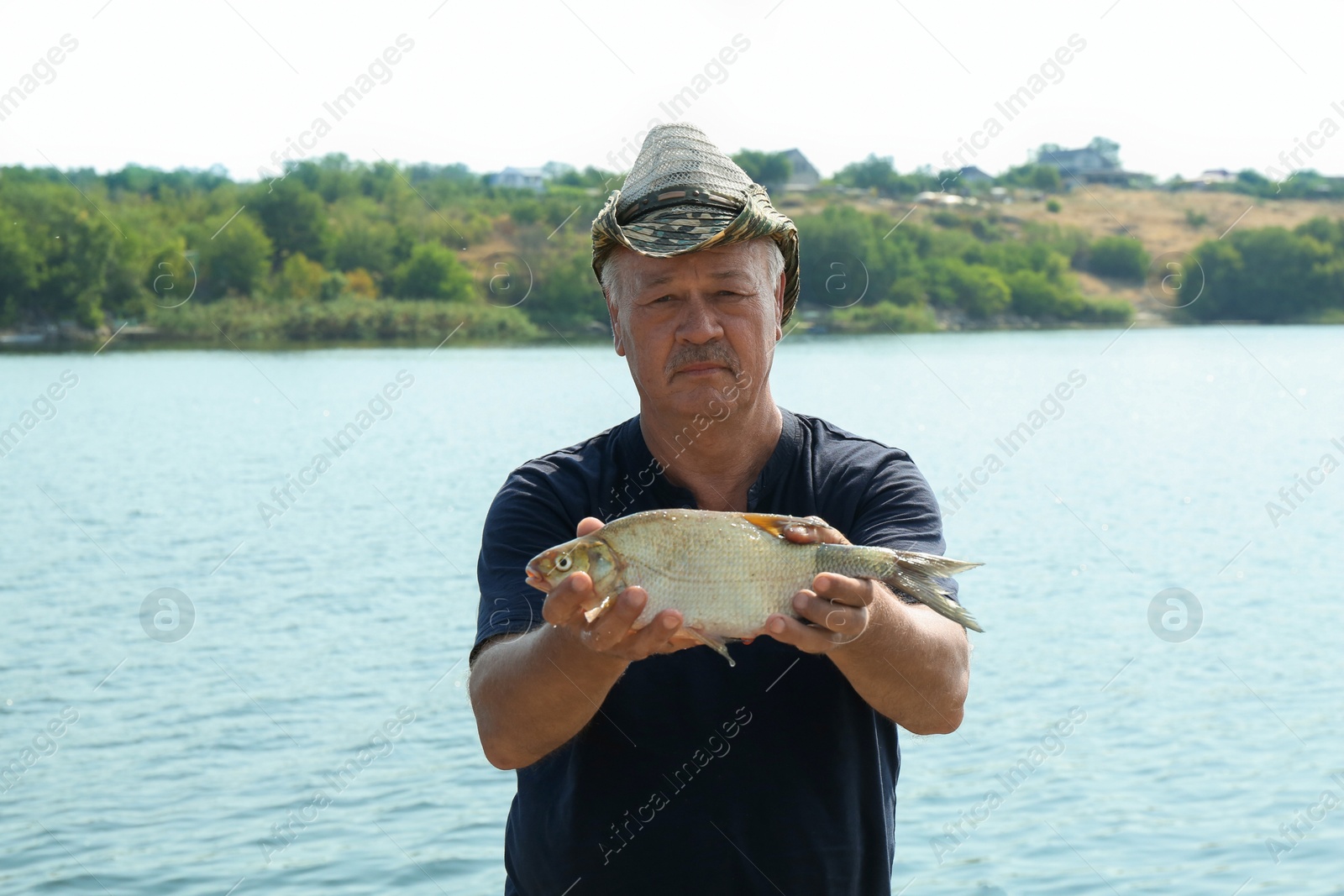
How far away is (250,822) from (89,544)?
13.4 metres

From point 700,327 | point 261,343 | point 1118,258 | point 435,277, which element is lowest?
point 261,343

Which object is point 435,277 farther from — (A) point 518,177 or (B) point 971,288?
(A) point 518,177

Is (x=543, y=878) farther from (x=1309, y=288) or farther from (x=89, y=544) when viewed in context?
(x=1309, y=288)

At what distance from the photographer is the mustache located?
324 centimetres

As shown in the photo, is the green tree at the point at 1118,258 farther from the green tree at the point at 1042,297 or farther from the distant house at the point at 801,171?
the distant house at the point at 801,171

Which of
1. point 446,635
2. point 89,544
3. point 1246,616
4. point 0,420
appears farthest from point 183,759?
point 0,420

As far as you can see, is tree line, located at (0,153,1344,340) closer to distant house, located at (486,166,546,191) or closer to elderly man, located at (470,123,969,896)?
distant house, located at (486,166,546,191)

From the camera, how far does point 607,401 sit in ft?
145

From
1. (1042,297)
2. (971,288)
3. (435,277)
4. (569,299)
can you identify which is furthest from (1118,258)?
(435,277)

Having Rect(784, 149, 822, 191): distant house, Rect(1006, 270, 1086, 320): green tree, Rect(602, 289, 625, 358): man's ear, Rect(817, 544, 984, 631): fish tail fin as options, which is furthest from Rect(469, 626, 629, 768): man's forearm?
Rect(784, 149, 822, 191): distant house

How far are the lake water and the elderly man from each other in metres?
0.31

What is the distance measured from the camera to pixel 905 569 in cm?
290

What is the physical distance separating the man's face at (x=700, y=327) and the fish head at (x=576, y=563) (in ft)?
2.05

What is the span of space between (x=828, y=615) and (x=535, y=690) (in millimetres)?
709
